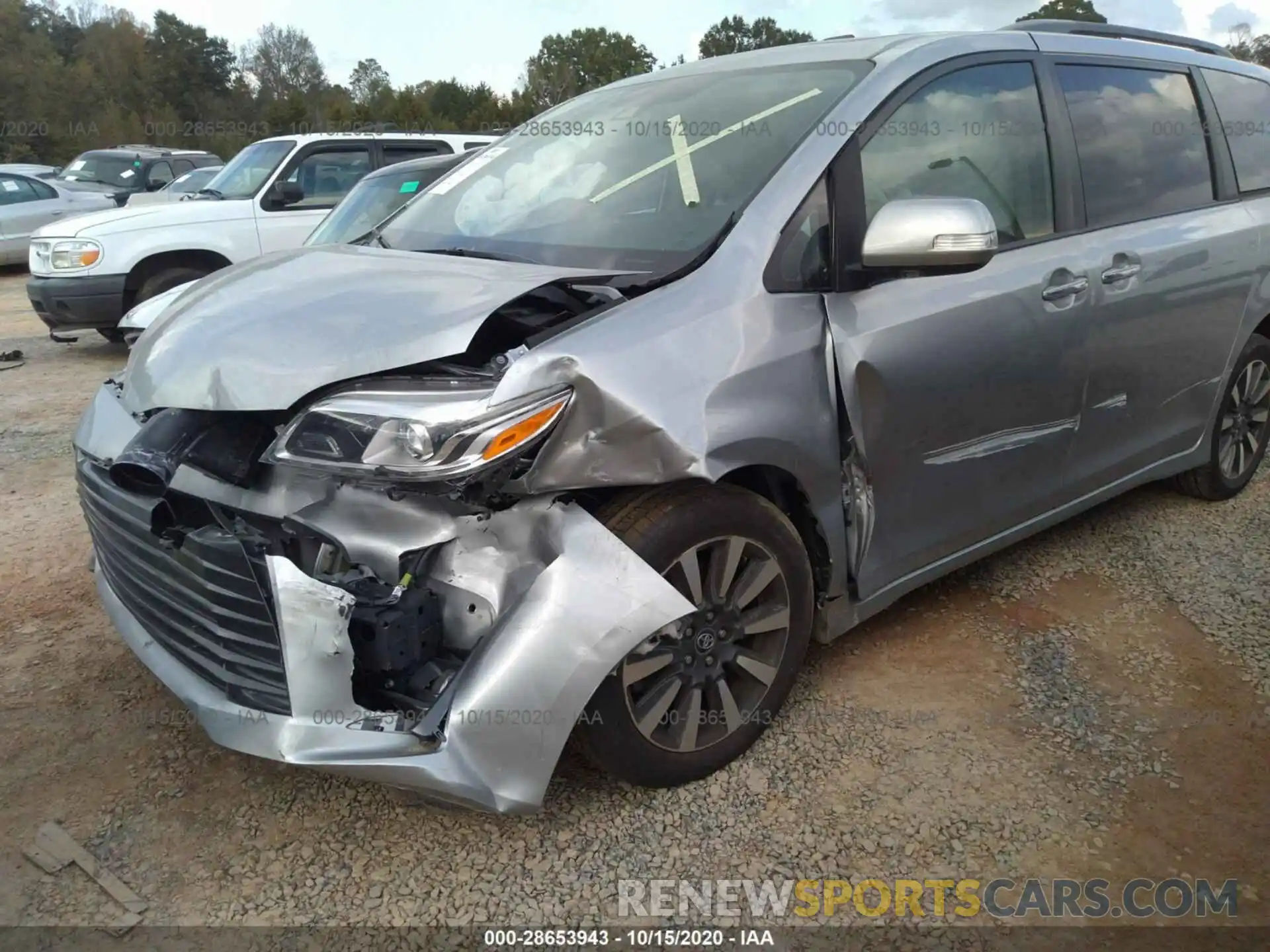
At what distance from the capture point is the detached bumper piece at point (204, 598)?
1971 millimetres

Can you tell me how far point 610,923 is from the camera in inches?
79.6

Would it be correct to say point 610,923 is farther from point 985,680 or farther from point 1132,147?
point 1132,147

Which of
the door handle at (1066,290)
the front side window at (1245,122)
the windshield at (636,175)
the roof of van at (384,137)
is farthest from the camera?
the roof of van at (384,137)

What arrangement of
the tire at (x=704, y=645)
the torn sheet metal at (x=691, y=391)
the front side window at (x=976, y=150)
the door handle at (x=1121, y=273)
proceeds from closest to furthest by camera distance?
1. the torn sheet metal at (x=691, y=391)
2. the tire at (x=704, y=645)
3. the front side window at (x=976, y=150)
4. the door handle at (x=1121, y=273)

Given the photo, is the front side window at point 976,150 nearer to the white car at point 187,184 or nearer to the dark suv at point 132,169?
the white car at point 187,184

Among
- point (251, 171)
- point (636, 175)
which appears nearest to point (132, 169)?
point (251, 171)

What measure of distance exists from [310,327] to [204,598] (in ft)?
2.10

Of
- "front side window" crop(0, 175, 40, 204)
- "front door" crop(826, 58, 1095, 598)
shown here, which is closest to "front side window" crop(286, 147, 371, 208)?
"front door" crop(826, 58, 1095, 598)

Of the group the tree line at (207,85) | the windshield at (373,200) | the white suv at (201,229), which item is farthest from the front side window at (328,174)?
the tree line at (207,85)

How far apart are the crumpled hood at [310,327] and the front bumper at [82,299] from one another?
5.70 m

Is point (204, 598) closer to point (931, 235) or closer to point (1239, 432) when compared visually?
point (931, 235)

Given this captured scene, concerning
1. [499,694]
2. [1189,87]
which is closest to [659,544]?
[499,694]

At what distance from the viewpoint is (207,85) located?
4969 centimetres

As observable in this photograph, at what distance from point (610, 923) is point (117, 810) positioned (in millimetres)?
1289
